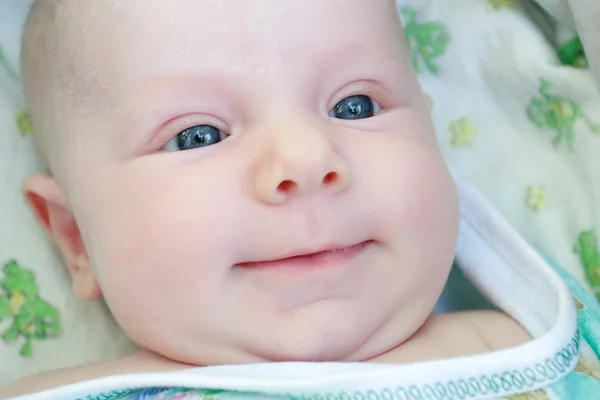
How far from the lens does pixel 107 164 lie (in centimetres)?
109

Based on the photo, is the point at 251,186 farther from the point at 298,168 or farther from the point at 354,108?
the point at 354,108

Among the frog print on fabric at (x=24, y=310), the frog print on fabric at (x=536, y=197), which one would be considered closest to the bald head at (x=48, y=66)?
the frog print on fabric at (x=24, y=310)

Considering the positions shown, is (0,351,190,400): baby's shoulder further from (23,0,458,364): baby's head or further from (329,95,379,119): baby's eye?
(329,95,379,119): baby's eye

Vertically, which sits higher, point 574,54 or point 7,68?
point 7,68

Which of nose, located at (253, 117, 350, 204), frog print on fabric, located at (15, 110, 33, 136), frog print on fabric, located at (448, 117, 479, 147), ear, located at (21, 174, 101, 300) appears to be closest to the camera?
nose, located at (253, 117, 350, 204)

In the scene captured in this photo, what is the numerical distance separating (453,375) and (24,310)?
72 cm

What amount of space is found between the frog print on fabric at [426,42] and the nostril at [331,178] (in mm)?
661

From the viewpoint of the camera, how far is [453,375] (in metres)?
1.00

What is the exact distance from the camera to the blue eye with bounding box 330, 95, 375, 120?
1.13 metres

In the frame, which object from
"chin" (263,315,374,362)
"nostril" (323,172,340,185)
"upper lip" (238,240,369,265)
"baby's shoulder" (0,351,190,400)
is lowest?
"baby's shoulder" (0,351,190,400)

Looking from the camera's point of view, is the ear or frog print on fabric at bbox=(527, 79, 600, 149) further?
frog print on fabric at bbox=(527, 79, 600, 149)

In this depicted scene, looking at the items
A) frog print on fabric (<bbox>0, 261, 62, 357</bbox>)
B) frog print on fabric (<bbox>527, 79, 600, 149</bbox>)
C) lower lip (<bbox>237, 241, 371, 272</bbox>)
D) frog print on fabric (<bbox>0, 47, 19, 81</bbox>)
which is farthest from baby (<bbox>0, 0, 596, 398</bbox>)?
frog print on fabric (<bbox>527, 79, 600, 149</bbox>)

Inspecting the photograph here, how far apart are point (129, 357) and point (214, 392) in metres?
0.22

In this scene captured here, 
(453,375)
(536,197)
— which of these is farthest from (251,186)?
(536,197)
